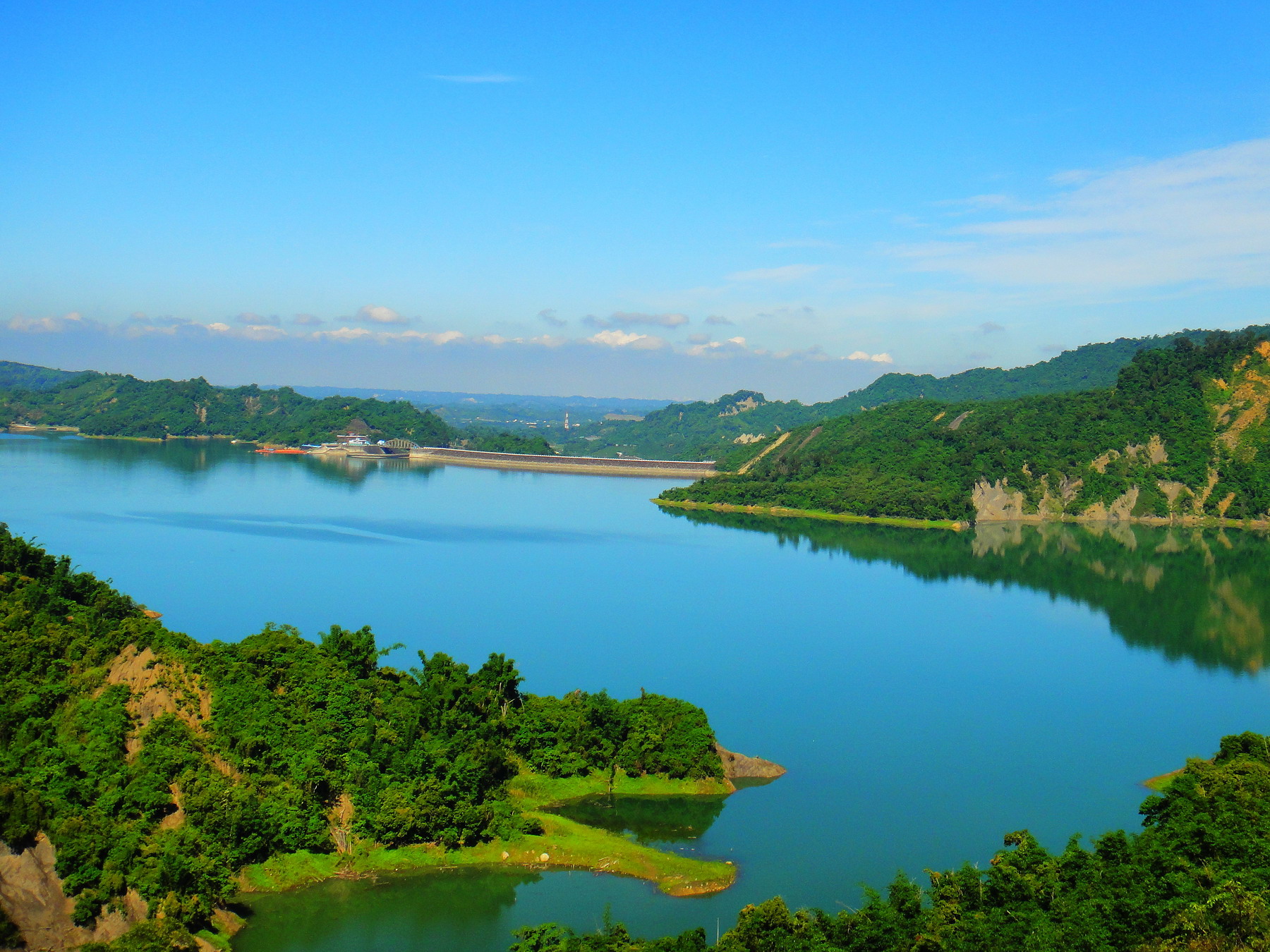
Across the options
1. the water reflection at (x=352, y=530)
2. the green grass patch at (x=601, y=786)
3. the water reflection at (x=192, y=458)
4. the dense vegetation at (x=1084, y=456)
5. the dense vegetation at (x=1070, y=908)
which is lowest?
the green grass patch at (x=601, y=786)

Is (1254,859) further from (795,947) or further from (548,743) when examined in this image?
(548,743)

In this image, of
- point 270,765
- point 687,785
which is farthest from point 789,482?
point 270,765

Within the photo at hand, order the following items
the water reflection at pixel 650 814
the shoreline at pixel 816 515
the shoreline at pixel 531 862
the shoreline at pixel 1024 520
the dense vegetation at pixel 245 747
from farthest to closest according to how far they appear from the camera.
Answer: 1. the shoreline at pixel 816 515
2. the shoreline at pixel 1024 520
3. the water reflection at pixel 650 814
4. the shoreline at pixel 531 862
5. the dense vegetation at pixel 245 747

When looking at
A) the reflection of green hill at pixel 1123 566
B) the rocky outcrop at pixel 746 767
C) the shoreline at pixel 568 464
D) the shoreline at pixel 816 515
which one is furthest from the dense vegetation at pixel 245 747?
the shoreline at pixel 568 464

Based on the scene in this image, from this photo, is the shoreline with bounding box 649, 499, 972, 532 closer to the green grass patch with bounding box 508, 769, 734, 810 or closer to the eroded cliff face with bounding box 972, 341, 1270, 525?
the eroded cliff face with bounding box 972, 341, 1270, 525

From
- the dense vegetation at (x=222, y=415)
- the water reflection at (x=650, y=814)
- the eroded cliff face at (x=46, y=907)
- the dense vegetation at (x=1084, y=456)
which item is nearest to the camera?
the eroded cliff face at (x=46, y=907)

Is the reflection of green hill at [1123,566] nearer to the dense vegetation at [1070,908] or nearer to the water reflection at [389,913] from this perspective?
the dense vegetation at [1070,908]

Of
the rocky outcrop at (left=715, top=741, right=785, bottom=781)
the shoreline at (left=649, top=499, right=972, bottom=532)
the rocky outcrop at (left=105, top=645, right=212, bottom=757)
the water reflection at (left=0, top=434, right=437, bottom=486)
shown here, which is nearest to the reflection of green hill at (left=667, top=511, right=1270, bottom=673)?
the shoreline at (left=649, top=499, right=972, bottom=532)

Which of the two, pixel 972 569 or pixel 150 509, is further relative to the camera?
pixel 150 509

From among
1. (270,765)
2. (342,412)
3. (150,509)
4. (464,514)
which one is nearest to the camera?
(270,765)
